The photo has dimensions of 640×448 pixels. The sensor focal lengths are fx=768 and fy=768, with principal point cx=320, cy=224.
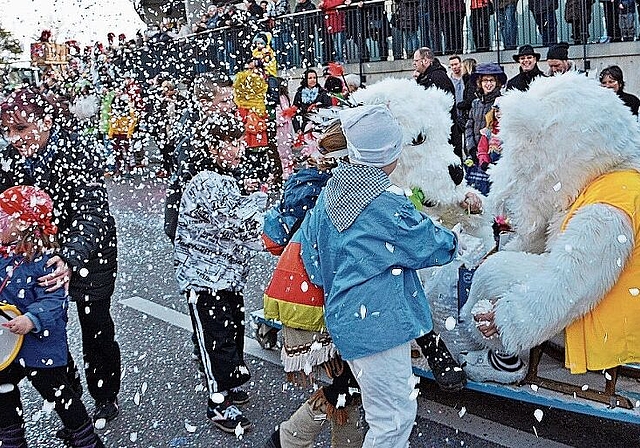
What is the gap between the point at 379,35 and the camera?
1507cm

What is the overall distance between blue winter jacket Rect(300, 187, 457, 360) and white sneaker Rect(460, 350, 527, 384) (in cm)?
99

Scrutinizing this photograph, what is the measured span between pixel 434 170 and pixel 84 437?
2278 millimetres

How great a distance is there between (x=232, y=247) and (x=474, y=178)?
3.22 meters

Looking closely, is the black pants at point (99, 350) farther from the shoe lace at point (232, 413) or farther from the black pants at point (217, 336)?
the shoe lace at point (232, 413)

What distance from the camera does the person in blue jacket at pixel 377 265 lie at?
9.62 feet

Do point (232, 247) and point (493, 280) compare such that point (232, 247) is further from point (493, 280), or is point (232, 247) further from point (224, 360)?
point (493, 280)

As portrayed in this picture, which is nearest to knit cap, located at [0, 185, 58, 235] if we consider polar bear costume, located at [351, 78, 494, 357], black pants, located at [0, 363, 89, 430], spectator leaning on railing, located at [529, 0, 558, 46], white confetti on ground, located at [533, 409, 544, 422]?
black pants, located at [0, 363, 89, 430]

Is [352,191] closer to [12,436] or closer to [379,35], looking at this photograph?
[12,436]

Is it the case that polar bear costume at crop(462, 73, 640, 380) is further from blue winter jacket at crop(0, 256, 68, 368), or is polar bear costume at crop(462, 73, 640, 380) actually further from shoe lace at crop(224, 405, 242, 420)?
blue winter jacket at crop(0, 256, 68, 368)

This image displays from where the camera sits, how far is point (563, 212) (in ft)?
12.1

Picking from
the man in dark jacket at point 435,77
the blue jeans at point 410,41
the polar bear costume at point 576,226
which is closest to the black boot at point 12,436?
the polar bear costume at point 576,226

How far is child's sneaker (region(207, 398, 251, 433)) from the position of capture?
4.12 meters

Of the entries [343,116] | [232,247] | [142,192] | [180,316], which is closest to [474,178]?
[180,316]

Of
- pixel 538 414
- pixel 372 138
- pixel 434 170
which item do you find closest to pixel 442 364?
pixel 538 414
